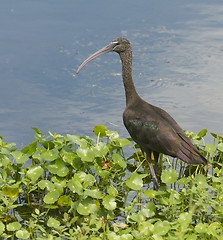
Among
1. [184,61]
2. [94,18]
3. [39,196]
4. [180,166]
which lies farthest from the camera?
[94,18]

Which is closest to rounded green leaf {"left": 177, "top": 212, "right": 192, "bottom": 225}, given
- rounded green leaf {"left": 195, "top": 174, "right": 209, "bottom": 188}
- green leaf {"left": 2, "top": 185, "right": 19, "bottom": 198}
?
rounded green leaf {"left": 195, "top": 174, "right": 209, "bottom": 188}

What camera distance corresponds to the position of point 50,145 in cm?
566

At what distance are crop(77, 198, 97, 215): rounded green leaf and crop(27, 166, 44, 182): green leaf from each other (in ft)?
1.79

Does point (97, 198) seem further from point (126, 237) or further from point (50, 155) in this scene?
point (126, 237)

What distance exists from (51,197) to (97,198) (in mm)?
499

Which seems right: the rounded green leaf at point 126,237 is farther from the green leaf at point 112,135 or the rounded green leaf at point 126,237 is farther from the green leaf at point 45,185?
the green leaf at point 112,135

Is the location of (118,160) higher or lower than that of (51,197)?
higher

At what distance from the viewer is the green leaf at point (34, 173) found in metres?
5.18

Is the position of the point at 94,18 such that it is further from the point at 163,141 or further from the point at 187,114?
the point at 163,141

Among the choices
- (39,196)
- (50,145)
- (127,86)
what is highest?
(127,86)

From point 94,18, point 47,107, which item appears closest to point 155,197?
point 47,107

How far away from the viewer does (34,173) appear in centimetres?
521

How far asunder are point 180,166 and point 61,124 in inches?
68.4

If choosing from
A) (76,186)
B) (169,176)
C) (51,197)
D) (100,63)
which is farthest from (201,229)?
(100,63)
